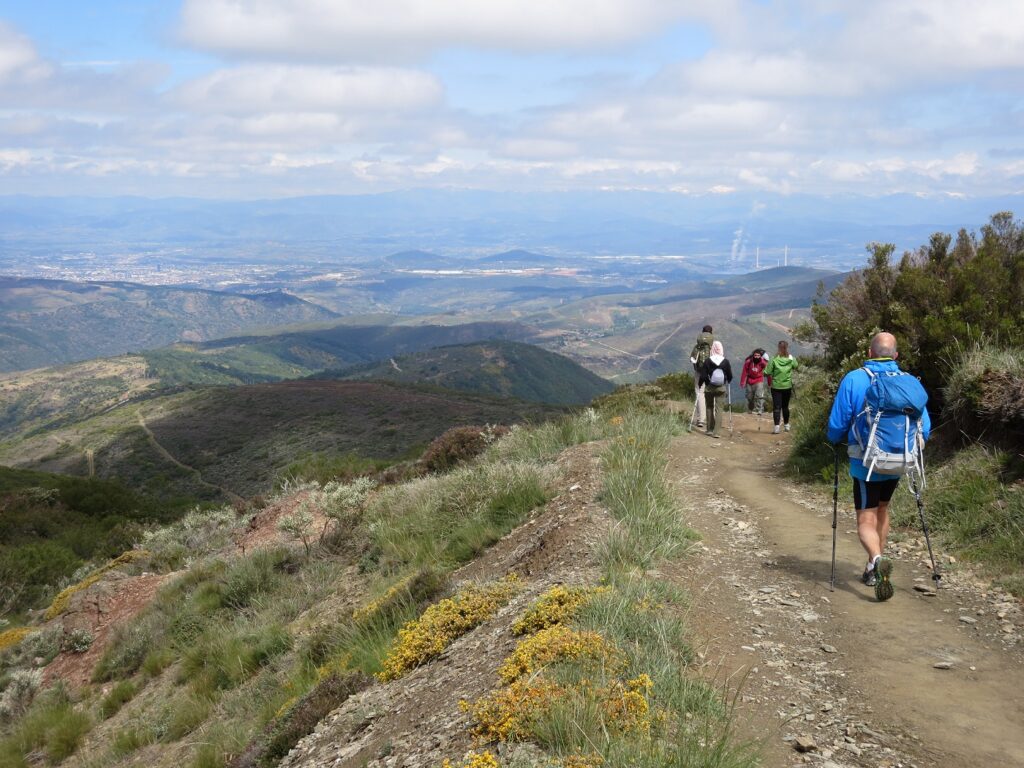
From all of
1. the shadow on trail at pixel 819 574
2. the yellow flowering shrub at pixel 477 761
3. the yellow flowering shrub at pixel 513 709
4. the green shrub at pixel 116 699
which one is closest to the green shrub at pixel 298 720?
the yellow flowering shrub at pixel 513 709

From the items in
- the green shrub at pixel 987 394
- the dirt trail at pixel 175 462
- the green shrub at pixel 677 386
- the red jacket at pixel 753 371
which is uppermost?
the green shrub at pixel 987 394

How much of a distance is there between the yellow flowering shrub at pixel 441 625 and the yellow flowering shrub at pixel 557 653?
1.41 metres

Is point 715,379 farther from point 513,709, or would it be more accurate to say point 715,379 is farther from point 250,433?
point 250,433

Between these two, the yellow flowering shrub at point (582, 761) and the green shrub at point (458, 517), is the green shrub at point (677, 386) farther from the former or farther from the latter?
the yellow flowering shrub at point (582, 761)

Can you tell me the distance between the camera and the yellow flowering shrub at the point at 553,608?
491 centimetres

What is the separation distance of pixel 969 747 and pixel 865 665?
1.03 metres

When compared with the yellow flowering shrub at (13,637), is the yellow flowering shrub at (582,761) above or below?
above

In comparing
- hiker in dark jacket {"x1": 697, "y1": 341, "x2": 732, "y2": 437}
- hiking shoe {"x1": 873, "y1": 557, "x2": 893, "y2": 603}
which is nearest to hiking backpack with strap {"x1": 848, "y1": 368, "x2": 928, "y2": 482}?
hiking shoe {"x1": 873, "y1": 557, "x2": 893, "y2": 603}

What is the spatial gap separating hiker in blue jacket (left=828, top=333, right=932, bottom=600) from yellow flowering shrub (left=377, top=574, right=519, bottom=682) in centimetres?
312

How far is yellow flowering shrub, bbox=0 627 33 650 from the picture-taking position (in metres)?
12.2

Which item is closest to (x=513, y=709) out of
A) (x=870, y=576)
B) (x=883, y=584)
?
(x=883, y=584)

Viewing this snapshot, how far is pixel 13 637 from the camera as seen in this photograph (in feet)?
42.1

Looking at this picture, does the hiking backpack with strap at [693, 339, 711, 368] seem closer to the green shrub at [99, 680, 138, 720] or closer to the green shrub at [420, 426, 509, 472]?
the green shrub at [420, 426, 509, 472]

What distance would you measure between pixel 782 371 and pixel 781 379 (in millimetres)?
174
